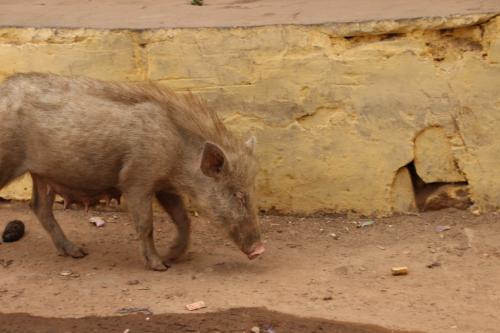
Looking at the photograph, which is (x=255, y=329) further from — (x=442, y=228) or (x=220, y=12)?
(x=220, y=12)

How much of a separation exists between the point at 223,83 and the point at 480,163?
2012 mm

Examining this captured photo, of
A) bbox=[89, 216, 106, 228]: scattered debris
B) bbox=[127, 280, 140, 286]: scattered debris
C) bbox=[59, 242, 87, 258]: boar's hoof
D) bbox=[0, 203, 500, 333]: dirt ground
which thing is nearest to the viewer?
bbox=[0, 203, 500, 333]: dirt ground

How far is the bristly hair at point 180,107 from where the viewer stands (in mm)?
6887

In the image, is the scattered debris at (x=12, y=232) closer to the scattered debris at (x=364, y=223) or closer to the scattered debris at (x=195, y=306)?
the scattered debris at (x=195, y=306)

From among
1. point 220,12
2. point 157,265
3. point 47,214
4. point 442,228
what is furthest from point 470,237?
point 47,214

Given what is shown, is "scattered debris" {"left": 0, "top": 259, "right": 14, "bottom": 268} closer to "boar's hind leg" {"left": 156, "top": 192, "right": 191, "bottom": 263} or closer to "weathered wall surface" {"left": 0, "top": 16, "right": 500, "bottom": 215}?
"boar's hind leg" {"left": 156, "top": 192, "right": 191, "bottom": 263}

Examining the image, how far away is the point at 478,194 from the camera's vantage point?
759 centimetres

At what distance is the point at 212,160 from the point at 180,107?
0.46m

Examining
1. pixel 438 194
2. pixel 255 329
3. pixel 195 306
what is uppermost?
pixel 438 194

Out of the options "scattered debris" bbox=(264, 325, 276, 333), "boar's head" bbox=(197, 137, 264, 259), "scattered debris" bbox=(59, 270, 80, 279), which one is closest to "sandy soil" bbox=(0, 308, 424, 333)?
"scattered debris" bbox=(264, 325, 276, 333)

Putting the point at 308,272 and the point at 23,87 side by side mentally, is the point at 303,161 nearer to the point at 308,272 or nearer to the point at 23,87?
the point at 308,272

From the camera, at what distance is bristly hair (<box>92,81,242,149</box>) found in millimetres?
6887

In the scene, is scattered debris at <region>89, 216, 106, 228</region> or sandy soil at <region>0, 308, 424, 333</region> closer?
sandy soil at <region>0, 308, 424, 333</region>

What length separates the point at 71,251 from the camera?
7.27 meters
